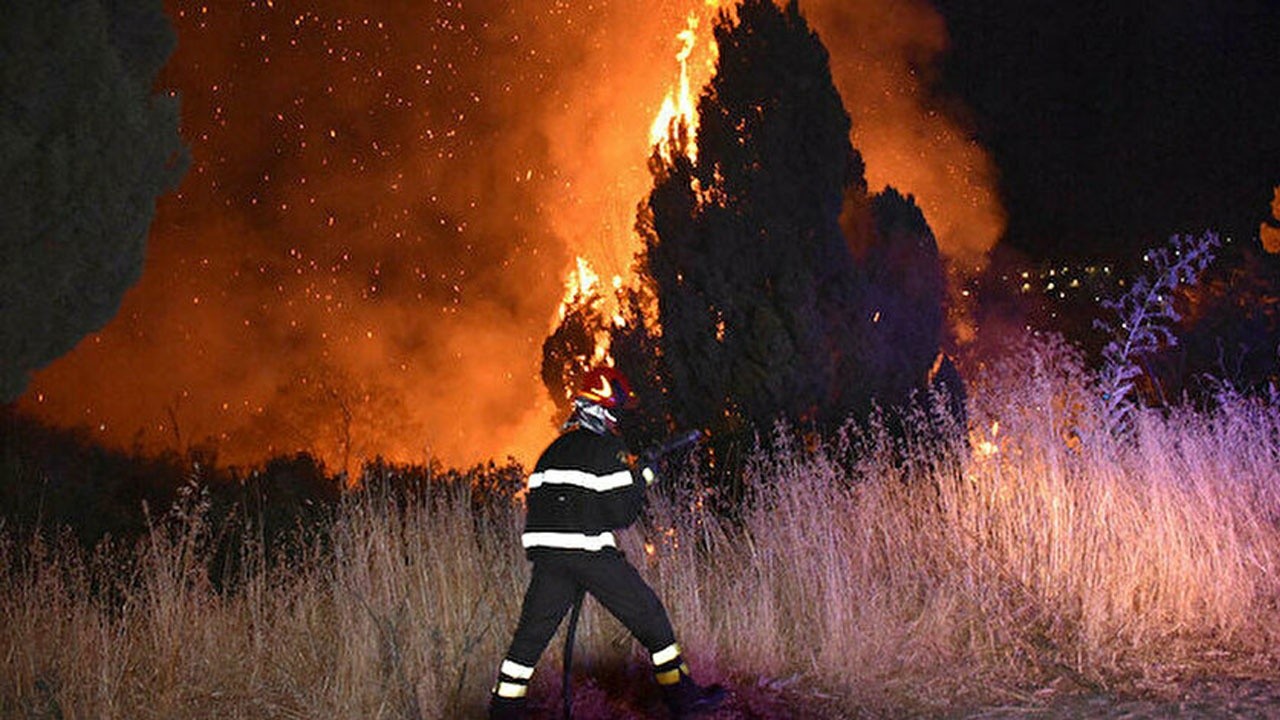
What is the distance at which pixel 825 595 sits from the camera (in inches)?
324

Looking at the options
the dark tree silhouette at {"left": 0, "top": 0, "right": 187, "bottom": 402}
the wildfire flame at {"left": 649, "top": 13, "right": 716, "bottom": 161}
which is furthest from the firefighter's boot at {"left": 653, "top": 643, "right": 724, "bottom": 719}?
the wildfire flame at {"left": 649, "top": 13, "right": 716, "bottom": 161}

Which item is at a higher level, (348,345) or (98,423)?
(348,345)

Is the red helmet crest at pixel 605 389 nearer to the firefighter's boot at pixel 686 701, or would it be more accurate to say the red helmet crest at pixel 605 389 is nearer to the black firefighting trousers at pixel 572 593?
the black firefighting trousers at pixel 572 593

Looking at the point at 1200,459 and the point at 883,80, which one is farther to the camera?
the point at 883,80

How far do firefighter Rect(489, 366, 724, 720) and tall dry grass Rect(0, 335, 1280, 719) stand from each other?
64 cm

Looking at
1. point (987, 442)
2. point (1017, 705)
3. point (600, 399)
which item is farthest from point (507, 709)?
point (987, 442)

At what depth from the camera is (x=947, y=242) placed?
100 ft

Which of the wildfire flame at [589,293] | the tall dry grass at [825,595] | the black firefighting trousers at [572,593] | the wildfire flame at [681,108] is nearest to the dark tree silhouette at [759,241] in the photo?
the wildfire flame at [681,108]

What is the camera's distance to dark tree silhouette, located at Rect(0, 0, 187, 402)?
7059 millimetres

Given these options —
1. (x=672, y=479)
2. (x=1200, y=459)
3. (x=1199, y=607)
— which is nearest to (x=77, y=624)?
(x=672, y=479)

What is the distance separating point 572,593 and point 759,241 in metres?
6.22

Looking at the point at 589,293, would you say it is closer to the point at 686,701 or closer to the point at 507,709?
Answer: the point at 686,701

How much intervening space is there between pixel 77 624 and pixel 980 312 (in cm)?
2937

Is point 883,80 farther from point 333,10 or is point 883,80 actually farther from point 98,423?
point 98,423
